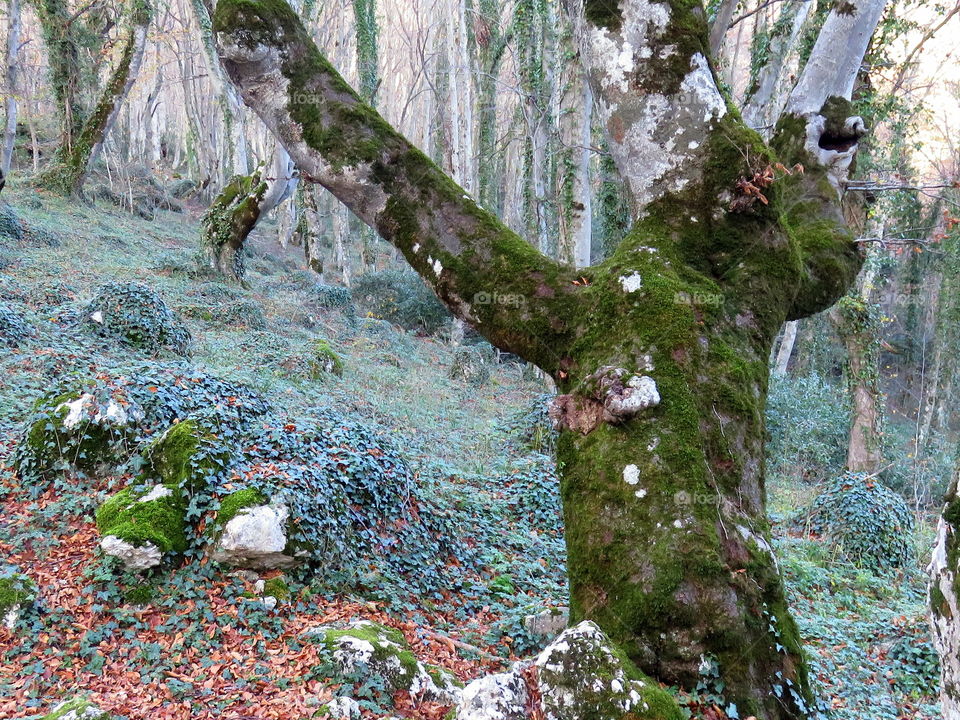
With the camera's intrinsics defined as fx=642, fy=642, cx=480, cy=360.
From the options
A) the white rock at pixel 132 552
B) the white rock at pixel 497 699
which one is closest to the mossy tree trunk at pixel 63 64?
the white rock at pixel 132 552

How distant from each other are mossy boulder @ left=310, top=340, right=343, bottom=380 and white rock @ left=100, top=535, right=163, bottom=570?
6115 millimetres

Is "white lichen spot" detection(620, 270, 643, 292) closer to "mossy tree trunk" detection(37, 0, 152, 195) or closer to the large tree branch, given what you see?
the large tree branch

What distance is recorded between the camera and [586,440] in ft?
10.8

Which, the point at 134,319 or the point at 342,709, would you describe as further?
the point at 134,319

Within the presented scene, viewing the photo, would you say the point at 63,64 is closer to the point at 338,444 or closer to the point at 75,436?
the point at 75,436

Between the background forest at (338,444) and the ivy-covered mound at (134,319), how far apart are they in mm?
44

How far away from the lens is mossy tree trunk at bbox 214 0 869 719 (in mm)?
2850

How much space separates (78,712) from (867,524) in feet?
27.7

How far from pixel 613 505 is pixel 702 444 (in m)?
0.52

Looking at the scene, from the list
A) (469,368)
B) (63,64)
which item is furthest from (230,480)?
(63,64)

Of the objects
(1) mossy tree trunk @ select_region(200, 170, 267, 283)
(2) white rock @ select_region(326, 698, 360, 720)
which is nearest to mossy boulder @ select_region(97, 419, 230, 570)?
(2) white rock @ select_region(326, 698, 360, 720)

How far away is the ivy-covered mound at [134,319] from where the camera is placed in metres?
8.74

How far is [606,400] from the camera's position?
3.21 meters

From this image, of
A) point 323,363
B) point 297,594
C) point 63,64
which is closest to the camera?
point 297,594
